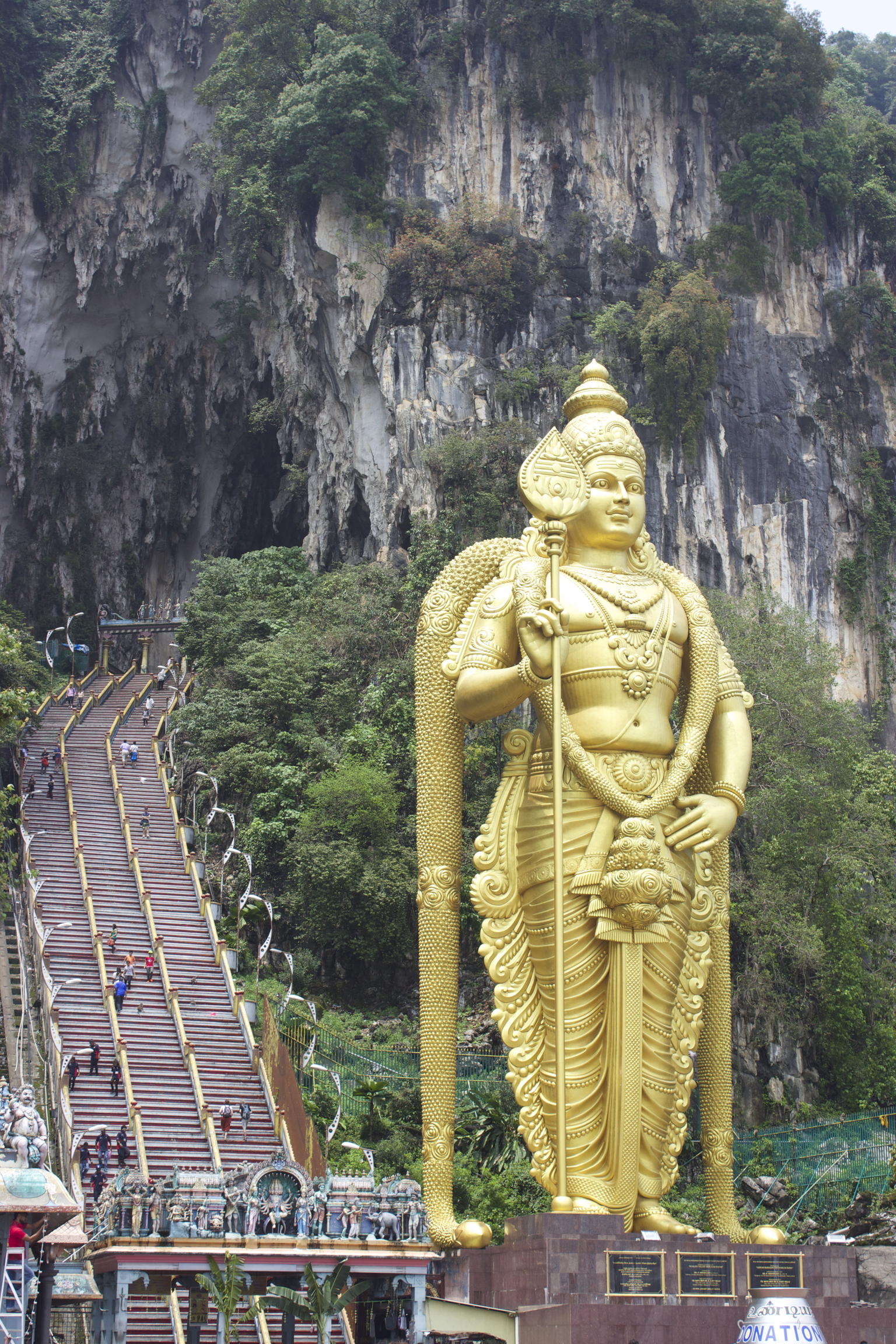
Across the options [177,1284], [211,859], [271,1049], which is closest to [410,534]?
[211,859]

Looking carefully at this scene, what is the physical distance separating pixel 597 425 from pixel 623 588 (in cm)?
129

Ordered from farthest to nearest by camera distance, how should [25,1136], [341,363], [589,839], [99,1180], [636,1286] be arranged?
[341,363], [99,1180], [589,839], [636,1286], [25,1136]

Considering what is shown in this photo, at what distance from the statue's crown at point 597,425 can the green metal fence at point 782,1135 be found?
5423mm

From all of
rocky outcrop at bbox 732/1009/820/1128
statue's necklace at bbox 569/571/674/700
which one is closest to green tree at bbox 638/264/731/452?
rocky outcrop at bbox 732/1009/820/1128

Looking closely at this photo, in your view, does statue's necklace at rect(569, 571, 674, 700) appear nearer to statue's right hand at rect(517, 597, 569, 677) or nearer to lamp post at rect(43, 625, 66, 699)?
statue's right hand at rect(517, 597, 569, 677)

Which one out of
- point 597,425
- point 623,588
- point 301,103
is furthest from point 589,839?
point 301,103

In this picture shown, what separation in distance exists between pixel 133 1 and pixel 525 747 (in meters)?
24.1

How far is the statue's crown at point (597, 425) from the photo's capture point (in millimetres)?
11352

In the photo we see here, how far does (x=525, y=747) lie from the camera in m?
11.0

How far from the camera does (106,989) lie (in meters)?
15.1

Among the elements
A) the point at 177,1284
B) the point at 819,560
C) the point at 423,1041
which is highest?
the point at 819,560

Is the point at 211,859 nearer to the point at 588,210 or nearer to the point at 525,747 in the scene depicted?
the point at 525,747

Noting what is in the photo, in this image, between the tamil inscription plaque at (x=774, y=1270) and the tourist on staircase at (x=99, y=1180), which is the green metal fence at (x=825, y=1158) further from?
the tourist on staircase at (x=99, y=1180)

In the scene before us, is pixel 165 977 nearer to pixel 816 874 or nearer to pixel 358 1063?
pixel 358 1063
